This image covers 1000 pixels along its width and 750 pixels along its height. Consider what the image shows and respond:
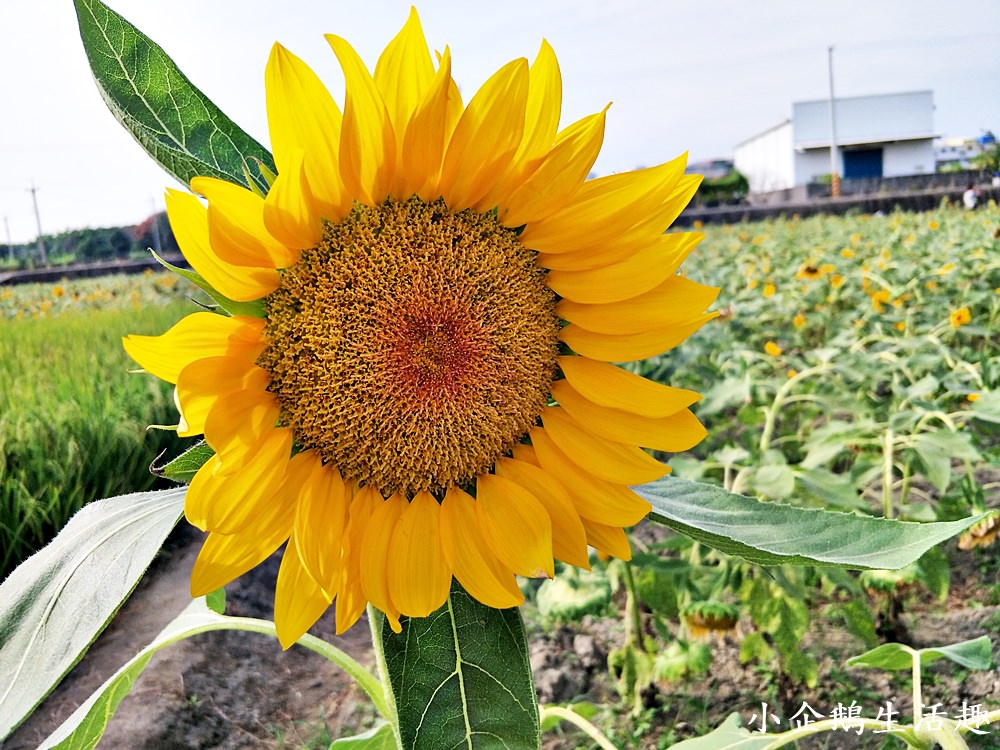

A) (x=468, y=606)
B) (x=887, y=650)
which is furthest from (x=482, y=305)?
(x=887, y=650)

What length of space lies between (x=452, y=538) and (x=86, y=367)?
3.00 metres

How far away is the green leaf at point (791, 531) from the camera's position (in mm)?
521

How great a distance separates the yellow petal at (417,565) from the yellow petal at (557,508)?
6cm

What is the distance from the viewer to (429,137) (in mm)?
478

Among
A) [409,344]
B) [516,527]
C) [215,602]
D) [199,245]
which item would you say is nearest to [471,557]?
[516,527]

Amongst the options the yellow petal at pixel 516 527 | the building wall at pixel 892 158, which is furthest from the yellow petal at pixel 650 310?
the building wall at pixel 892 158

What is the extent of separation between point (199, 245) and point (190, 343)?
0.05 m

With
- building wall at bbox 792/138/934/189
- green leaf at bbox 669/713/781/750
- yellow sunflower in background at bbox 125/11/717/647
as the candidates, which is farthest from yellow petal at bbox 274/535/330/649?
building wall at bbox 792/138/934/189

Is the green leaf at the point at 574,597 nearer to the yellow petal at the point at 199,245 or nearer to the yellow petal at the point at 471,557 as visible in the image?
the yellow petal at the point at 471,557

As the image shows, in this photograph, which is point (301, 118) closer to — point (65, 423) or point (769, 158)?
point (65, 423)

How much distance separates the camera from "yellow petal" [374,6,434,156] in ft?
1.56

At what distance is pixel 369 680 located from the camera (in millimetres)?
715

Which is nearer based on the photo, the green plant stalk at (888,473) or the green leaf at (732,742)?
the green leaf at (732,742)

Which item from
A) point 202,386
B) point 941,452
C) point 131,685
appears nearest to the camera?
point 202,386
